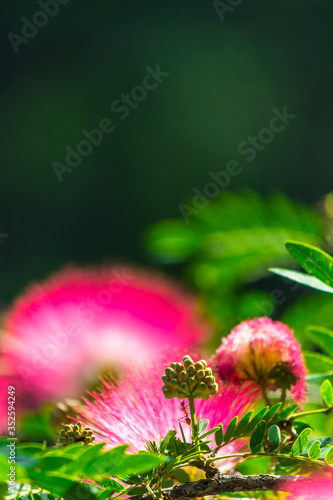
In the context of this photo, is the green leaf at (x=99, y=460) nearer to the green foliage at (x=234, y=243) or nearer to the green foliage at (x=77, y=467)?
the green foliage at (x=77, y=467)

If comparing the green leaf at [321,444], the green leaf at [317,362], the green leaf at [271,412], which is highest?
the green leaf at [271,412]

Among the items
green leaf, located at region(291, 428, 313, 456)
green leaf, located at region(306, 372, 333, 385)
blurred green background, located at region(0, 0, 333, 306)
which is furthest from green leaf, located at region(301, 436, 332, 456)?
blurred green background, located at region(0, 0, 333, 306)

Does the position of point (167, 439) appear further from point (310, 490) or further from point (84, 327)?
point (84, 327)

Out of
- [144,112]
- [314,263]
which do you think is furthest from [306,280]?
[144,112]

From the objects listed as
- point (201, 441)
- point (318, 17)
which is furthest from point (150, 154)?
point (201, 441)

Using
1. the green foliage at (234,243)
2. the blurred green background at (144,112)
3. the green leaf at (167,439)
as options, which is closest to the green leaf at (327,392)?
the green leaf at (167,439)

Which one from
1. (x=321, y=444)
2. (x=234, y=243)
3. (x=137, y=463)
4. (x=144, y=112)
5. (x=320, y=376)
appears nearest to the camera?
(x=137, y=463)

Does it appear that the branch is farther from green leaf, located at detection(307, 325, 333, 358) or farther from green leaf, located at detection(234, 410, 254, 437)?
green leaf, located at detection(307, 325, 333, 358)
